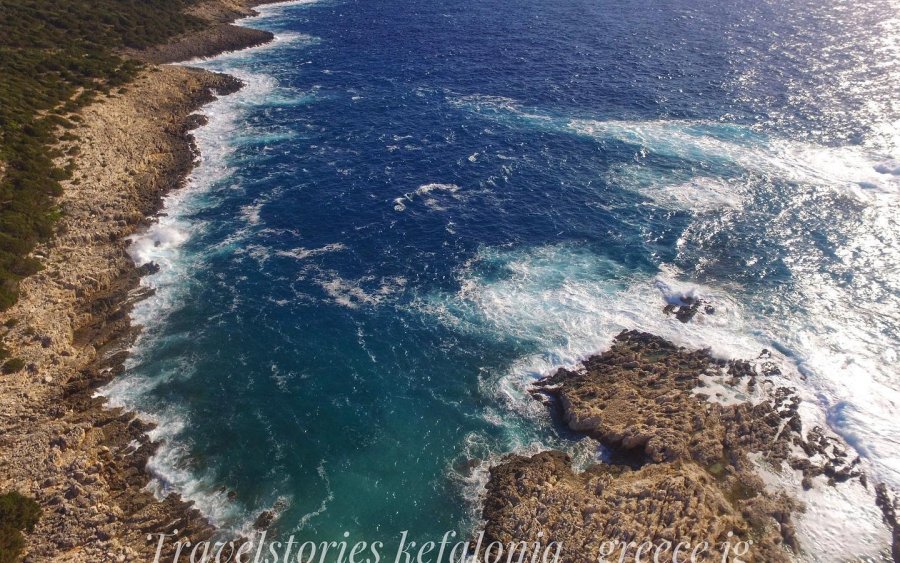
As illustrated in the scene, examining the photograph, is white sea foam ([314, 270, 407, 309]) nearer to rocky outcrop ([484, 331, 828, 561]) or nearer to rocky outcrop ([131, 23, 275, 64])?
rocky outcrop ([484, 331, 828, 561])

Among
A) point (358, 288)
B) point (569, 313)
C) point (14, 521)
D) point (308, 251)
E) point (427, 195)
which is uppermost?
point (427, 195)

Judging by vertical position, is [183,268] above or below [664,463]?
above

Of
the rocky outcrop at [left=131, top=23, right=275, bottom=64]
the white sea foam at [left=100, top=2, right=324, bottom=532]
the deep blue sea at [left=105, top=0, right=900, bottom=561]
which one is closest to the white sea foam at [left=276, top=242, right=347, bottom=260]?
the deep blue sea at [left=105, top=0, right=900, bottom=561]

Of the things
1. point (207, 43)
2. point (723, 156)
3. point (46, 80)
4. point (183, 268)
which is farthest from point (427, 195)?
point (207, 43)

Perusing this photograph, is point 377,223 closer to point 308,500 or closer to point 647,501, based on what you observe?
point 308,500

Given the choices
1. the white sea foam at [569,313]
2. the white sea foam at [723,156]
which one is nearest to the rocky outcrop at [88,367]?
the white sea foam at [569,313]

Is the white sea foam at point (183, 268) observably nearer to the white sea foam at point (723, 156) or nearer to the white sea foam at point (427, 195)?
the white sea foam at point (427, 195)

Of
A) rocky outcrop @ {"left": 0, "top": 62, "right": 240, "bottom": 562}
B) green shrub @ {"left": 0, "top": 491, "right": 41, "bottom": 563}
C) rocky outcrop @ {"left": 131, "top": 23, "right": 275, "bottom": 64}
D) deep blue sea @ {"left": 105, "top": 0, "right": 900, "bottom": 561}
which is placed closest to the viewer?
green shrub @ {"left": 0, "top": 491, "right": 41, "bottom": 563}

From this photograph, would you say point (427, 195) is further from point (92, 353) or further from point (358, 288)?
point (92, 353)
